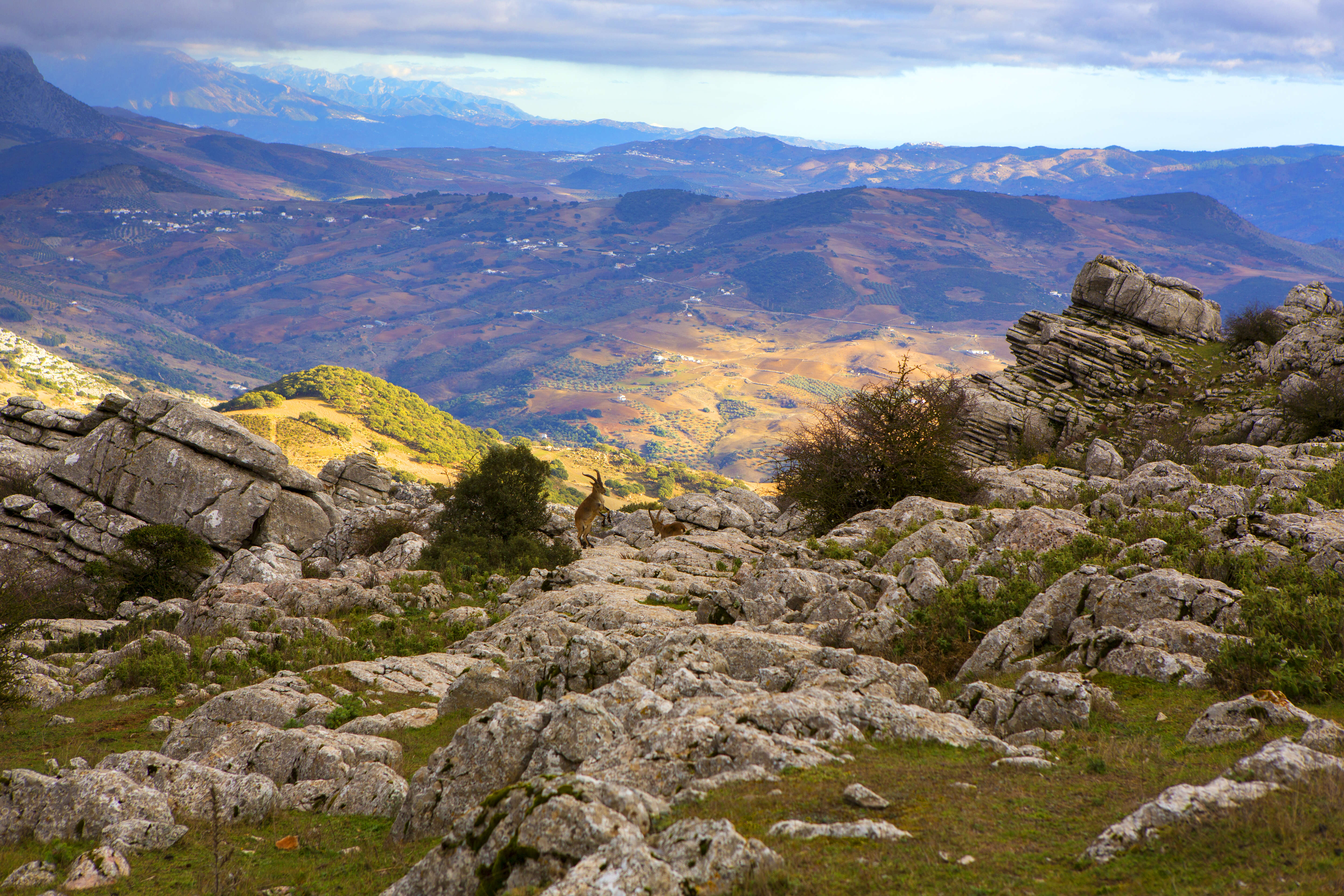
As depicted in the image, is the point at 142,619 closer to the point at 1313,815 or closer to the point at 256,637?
the point at 256,637

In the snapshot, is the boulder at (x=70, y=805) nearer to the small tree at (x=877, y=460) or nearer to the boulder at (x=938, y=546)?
the boulder at (x=938, y=546)

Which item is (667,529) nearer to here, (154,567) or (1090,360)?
(154,567)

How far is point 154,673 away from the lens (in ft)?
54.5

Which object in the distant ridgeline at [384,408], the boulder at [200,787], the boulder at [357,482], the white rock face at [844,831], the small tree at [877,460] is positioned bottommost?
the distant ridgeline at [384,408]

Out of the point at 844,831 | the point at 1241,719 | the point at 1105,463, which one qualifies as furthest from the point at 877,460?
the point at 844,831

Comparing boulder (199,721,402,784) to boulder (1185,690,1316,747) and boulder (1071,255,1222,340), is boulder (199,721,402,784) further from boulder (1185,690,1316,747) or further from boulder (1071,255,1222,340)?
boulder (1071,255,1222,340)

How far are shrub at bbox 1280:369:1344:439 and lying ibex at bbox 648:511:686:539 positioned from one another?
955 inches

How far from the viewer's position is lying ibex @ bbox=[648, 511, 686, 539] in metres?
30.3

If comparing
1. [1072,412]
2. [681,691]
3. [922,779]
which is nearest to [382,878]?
[681,691]

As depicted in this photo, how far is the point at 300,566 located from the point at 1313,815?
30000mm

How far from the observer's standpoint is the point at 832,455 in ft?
90.4

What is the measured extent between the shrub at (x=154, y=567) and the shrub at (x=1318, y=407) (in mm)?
43635

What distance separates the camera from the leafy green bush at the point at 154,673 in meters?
16.4

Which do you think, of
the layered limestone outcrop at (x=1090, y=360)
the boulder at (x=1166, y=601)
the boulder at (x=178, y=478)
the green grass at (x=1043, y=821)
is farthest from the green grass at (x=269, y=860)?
the layered limestone outcrop at (x=1090, y=360)
